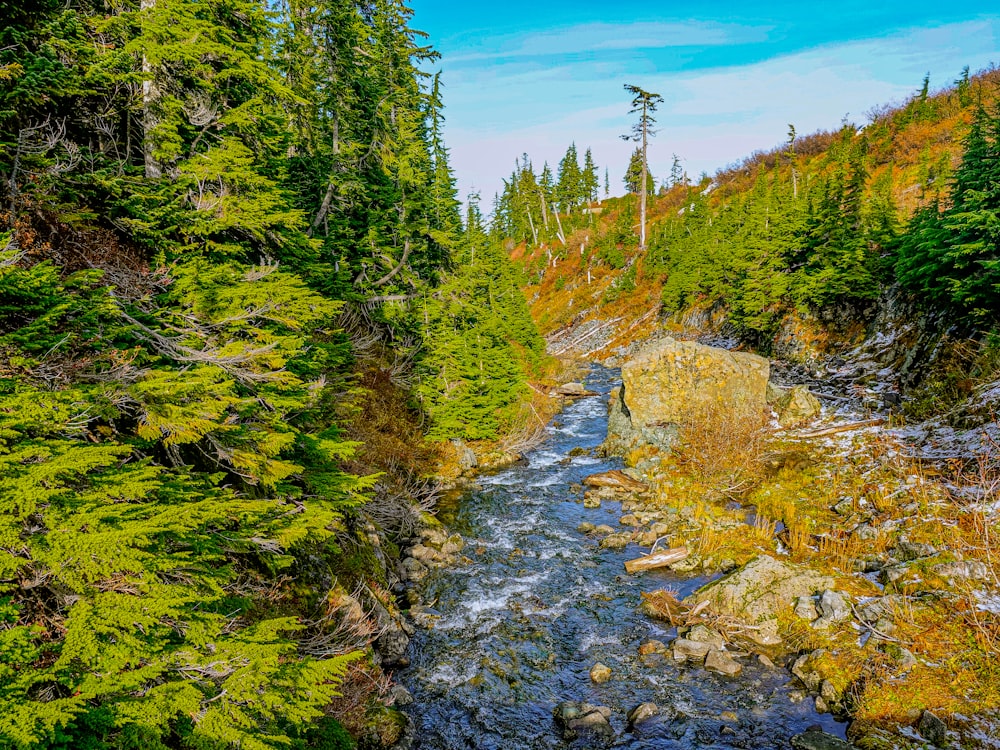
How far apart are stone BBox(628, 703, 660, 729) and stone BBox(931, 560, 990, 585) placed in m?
6.76

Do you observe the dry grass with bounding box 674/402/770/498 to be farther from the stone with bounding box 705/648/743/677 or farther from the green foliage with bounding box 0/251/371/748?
the green foliage with bounding box 0/251/371/748

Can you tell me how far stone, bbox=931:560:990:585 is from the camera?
9.93 meters

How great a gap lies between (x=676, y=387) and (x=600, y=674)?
600 inches

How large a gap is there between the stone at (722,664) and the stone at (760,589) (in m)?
1.20

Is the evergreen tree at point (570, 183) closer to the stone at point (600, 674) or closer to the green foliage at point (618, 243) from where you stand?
the green foliage at point (618, 243)

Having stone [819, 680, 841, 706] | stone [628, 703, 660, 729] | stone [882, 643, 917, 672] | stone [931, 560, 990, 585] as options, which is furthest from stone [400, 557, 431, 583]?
stone [931, 560, 990, 585]

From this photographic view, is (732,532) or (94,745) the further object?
(732,532)

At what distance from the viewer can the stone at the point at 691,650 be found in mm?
10438

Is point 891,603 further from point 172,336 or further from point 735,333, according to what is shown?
point 735,333

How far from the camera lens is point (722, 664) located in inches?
395

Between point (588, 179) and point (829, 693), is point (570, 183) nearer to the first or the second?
point (588, 179)

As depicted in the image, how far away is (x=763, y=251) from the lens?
3353 centimetres

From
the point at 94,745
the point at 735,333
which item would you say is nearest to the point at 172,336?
the point at 94,745

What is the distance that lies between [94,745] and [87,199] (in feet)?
23.8
